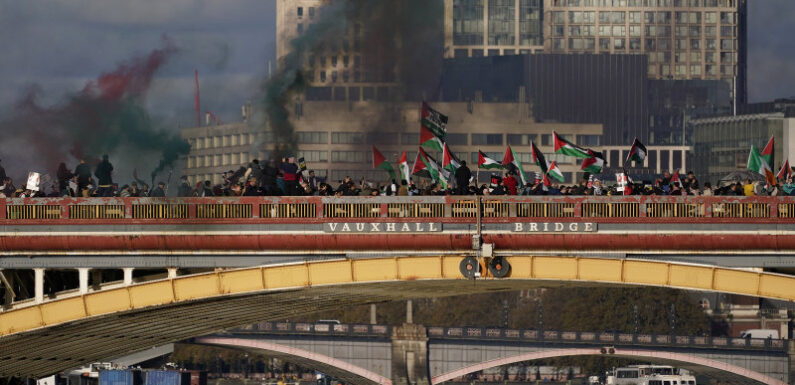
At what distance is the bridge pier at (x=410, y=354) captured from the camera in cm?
17800

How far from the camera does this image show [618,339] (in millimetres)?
175125

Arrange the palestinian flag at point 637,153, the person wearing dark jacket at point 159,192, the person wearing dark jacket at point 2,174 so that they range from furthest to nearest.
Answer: the palestinian flag at point 637,153 < the person wearing dark jacket at point 2,174 < the person wearing dark jacket at point 159,192

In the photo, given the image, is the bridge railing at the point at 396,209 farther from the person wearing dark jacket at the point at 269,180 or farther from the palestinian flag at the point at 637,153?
the palestinian flag at the point at 637,153

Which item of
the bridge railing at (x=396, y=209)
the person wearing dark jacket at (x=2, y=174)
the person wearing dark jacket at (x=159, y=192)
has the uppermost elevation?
the person wearing dark jacket at (x=2, y=174)

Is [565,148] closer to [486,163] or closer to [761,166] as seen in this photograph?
[486,163]

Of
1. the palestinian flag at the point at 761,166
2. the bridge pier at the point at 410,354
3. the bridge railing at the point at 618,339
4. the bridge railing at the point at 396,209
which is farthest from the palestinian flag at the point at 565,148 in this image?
the bridge pier at the point at 410,354

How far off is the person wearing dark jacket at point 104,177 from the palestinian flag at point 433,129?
14622 mm

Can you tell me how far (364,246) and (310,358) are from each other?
336ft

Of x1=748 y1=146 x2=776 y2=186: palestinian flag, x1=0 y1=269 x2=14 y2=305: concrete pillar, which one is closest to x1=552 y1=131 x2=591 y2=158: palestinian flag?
x1=748 y1=146 x2=776 y2=186: palestinian flag

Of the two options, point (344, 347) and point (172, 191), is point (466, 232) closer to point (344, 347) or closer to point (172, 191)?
point (172, 191)

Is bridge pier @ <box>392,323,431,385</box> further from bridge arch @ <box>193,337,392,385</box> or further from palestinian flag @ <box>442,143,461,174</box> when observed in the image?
palestinian flag @ <box>442,143,461,174</box>

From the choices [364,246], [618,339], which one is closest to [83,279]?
[364,246]

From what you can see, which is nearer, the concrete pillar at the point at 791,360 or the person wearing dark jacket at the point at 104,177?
the person wearing dark jacket at the point at 104,177

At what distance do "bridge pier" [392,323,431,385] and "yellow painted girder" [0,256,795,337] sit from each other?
105 metres
